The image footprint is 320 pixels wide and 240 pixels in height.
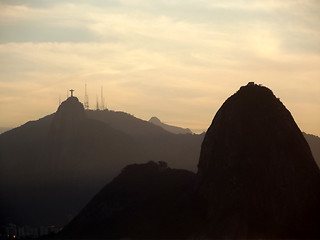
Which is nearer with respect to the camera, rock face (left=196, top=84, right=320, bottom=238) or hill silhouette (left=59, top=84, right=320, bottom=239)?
rock face (left=196, top=84, right=320, bottom=238)

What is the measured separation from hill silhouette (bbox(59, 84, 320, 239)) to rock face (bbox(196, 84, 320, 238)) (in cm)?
18

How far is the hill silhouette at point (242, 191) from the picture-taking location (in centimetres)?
15538

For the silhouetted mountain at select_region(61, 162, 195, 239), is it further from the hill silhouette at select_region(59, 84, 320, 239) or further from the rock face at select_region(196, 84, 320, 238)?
the rock face at select_region(196, 84, 320, 238)

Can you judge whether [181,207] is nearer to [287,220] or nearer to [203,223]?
[203,223]

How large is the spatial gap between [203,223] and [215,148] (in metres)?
15.2

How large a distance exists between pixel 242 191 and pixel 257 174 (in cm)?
436

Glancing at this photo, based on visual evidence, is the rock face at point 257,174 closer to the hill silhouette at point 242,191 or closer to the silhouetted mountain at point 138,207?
the hill silhouette at point 242,191

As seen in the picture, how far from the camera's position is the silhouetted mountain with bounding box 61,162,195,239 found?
561ft

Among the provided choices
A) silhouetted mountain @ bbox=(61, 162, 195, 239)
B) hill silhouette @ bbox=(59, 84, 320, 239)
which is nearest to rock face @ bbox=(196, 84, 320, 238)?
hill silhouette @ bbox=(59, 84, 320, 239)

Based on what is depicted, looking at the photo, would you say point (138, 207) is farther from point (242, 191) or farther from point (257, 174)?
point (257, 174)

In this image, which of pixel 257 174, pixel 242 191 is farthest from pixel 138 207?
pixel 257 174

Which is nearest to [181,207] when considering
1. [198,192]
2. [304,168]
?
[198,192]

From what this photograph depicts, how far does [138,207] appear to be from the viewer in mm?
180250

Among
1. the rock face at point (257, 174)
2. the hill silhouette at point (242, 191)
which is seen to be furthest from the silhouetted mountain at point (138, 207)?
the rock face at point (257, 174)
